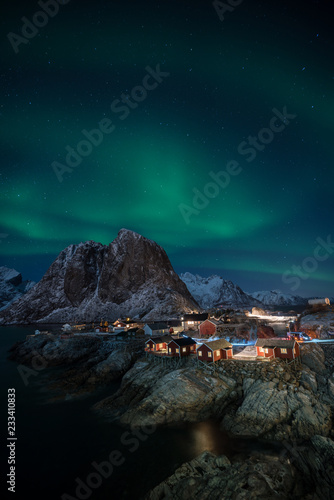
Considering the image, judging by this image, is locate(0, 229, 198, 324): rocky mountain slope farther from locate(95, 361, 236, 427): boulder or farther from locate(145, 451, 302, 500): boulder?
locate(145, 451, 302, 500): boulder

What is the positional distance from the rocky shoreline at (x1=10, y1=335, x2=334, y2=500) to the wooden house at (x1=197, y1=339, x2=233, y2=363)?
146 cm

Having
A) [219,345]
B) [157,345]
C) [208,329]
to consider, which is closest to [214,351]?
[219,345]

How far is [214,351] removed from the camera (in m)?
35.5

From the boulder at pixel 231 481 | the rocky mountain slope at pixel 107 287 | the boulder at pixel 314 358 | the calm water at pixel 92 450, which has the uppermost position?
the rocky mountain slope at pixel 107 287

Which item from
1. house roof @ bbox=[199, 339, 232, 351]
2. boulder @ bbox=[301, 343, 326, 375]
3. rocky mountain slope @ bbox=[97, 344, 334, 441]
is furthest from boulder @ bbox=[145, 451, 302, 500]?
boulder @ bbox=[301, 343, 326, 375]

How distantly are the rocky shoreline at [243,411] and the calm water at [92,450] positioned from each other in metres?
1.71

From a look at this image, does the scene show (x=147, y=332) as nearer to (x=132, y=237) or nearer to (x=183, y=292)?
(x=183, y=292)

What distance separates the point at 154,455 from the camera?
21891mm

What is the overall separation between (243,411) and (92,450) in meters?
15.8

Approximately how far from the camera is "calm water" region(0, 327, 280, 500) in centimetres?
1892

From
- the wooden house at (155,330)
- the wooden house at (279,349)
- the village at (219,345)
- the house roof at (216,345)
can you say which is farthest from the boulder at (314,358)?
the wooden house at (155,330)

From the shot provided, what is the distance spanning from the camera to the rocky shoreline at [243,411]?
16422mm

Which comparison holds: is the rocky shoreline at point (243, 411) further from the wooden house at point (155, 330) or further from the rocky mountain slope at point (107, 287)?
the rocky mountain slope at point (107, 287)

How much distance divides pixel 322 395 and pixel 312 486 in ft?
42.3
